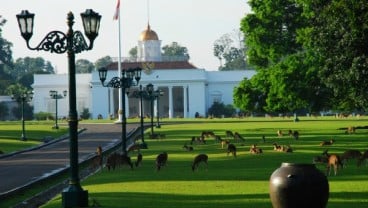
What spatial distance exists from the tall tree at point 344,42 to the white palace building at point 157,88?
87.4m

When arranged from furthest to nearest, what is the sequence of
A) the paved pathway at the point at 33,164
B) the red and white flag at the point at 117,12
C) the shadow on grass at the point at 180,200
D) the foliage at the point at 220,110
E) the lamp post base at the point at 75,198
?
the foliage at the point at 220,110, the red and white flag at the point at 117,12, the paved pathway at the point at 33,164, the lamp post base at the point at 75,198, the shadow on grass at the point at 180,200

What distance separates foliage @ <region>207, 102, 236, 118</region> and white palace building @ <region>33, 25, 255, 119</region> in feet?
3.93

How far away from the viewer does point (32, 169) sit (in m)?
32.8

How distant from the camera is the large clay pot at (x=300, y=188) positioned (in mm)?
14297

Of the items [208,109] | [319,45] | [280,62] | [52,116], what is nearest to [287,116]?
[208,109]

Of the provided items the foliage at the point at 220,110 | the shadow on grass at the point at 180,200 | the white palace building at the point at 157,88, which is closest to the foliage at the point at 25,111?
the white palace building at the point at 157,88

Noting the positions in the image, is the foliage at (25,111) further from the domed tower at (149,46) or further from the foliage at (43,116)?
the domed tower at (149,46)

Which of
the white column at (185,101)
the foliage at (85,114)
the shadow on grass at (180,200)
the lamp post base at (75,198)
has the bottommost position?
the shadow on grass at (180,200)

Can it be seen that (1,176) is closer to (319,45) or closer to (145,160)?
(145,160)

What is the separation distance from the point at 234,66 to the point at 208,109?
55288mm

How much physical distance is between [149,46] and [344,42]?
10983 centimetres

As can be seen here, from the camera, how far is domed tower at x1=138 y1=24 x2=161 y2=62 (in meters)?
143

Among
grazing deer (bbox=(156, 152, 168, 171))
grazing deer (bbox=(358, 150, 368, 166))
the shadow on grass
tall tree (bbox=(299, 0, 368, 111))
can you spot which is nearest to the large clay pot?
the shadow on grass

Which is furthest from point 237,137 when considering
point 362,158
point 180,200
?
point 180,200
